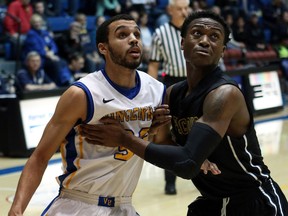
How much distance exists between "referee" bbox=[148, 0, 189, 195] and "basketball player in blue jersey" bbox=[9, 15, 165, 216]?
3.01 metres

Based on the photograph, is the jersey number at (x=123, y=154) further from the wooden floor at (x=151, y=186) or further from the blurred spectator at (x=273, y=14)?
the blurred spectator at (x=273, y=14)

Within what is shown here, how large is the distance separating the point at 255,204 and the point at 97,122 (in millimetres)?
933

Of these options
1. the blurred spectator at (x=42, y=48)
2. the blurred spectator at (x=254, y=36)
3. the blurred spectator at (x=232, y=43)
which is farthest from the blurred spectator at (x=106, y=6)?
the blurred spectator at (x=254, y=36)

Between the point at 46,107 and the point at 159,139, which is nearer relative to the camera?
the point at 159,139

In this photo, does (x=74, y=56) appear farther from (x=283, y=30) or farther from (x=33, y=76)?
(x=283, y=30)

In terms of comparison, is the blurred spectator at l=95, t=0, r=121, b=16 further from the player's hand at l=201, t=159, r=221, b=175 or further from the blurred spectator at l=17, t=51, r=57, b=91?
the player's hand at l=201, t=159, r=221, b=175

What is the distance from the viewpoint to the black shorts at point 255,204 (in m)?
3.11

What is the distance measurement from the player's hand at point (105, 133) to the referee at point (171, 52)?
3249 mm

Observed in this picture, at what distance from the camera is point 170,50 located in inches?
246

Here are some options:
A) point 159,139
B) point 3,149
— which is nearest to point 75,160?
point 159,139

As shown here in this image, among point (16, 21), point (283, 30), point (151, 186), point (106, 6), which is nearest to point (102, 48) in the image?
point (151, 186)

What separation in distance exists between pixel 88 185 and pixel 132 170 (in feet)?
0.85

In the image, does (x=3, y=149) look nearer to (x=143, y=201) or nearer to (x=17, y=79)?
(x=17, y=79)

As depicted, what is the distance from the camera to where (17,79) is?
9406 millimetres
